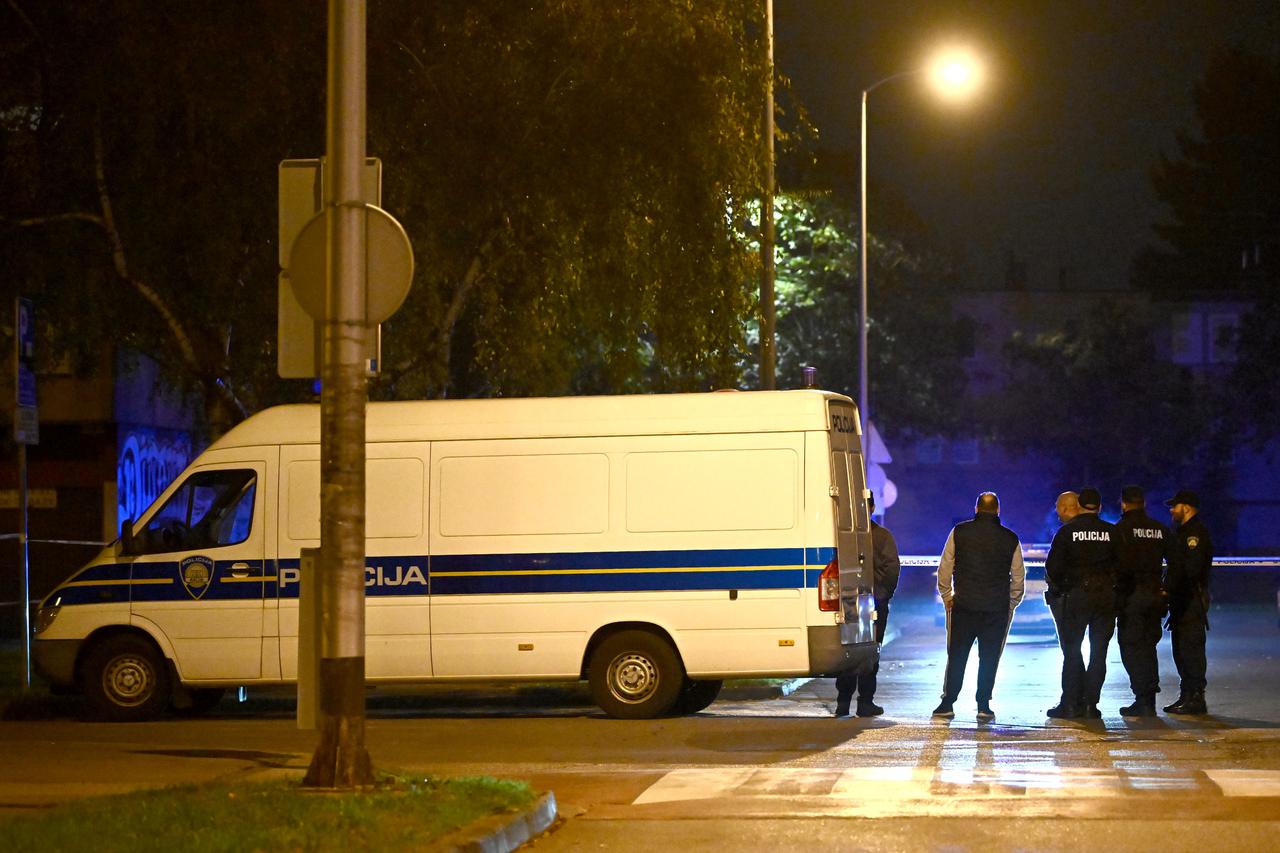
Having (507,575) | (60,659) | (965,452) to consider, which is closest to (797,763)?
(507,575)

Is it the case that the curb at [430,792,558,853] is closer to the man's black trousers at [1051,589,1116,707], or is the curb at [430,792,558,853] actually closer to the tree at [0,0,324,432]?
the man's black trousers at [1051,589,1116,707]

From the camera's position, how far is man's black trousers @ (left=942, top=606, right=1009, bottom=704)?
47.6 ft

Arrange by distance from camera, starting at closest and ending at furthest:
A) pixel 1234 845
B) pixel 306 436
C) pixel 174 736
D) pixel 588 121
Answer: pixel 1234 845
pixel 174 736
pixel 306 436
pixel 588 121

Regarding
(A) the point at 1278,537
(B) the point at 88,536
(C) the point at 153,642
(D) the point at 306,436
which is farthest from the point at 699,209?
(A) the point at 1278,537

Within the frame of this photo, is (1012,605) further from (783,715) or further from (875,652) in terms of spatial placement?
(783,715)

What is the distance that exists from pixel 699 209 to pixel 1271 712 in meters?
6.89

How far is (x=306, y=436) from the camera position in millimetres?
15047

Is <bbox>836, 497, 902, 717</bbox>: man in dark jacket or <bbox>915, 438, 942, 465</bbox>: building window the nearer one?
<bbox>836, 497, 902, 717</bbox>: man in dark jacket

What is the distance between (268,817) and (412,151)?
31.3ft

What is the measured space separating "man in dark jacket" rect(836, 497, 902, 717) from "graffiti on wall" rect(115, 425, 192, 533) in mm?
16570

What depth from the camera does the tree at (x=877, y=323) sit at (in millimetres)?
36969

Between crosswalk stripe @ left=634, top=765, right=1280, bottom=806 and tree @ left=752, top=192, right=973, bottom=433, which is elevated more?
tree @ left=752, top=192, right=973, bottom=433

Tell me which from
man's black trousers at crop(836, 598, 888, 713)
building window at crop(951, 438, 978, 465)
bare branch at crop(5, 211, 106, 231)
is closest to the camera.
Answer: man's black trousers at crop(836, 598, 888, 713)

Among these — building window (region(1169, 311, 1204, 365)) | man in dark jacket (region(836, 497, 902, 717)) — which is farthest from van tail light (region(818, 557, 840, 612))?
building window (region(1169, 311, 1204, 365))
